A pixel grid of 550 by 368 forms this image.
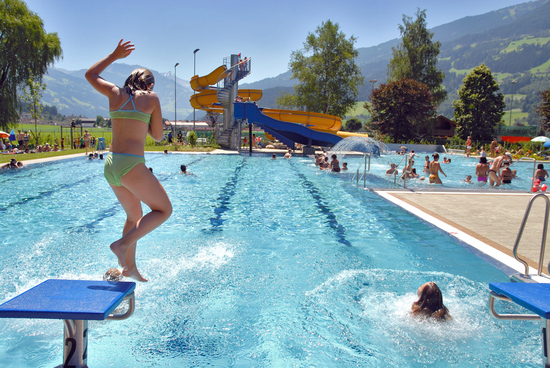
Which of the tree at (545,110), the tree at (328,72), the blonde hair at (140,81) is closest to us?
the blonde hair at (140,81)

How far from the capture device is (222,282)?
4.29m

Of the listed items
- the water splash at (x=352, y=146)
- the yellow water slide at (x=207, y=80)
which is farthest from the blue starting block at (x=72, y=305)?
the yellow water slide at (x=207, y=80)

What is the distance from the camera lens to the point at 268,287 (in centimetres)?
420

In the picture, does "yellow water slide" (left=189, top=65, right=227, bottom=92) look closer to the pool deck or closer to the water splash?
the water splash

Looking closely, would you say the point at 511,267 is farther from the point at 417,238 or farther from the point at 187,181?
the point at 187,181

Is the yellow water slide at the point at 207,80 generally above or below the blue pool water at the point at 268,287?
above

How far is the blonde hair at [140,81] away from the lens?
9.32 ft

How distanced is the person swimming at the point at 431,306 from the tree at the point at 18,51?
28.0 m

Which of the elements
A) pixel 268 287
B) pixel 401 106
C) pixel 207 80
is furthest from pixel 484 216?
pixel 401 106

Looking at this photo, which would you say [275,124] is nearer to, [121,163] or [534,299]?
[121,163]

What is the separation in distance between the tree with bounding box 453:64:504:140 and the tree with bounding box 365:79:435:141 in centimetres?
385

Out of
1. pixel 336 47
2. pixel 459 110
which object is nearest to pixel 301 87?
pixel 336 47

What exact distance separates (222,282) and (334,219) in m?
3.75

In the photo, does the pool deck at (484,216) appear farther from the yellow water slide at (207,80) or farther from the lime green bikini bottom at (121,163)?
the yellow water slide at (207,80)
